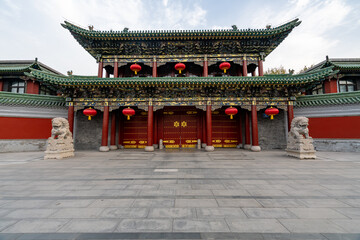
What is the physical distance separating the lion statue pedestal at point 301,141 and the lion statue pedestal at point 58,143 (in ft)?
44.9

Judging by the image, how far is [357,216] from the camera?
9.25 feet

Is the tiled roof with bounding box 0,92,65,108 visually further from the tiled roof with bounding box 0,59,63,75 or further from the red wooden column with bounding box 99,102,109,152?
the tiled roof with bounding box 0,59,63,75

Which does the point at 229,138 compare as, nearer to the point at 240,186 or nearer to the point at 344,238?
the point at 240,186

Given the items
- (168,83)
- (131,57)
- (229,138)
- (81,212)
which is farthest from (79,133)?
(229,138)

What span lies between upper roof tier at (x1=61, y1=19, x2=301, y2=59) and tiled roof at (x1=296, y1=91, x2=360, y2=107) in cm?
515

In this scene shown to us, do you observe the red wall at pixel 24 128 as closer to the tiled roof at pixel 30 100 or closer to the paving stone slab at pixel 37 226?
the tiled roof at pixel 30 100

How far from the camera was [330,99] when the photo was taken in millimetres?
11625

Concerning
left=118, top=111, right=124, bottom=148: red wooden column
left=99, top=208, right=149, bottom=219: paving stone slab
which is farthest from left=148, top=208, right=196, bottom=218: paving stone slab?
left=118, top=111, right=124, bottom=148: red wooden column

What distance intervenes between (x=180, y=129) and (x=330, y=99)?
40.0 ft

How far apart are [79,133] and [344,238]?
1552 cm

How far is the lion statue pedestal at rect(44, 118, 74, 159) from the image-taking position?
341 inches

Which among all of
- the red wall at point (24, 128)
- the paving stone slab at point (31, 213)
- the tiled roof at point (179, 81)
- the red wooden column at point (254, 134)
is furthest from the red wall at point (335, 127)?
the red wall at point (24, 128)

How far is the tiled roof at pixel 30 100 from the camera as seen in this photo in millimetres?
11527

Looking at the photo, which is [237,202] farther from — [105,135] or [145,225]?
[105,135]
